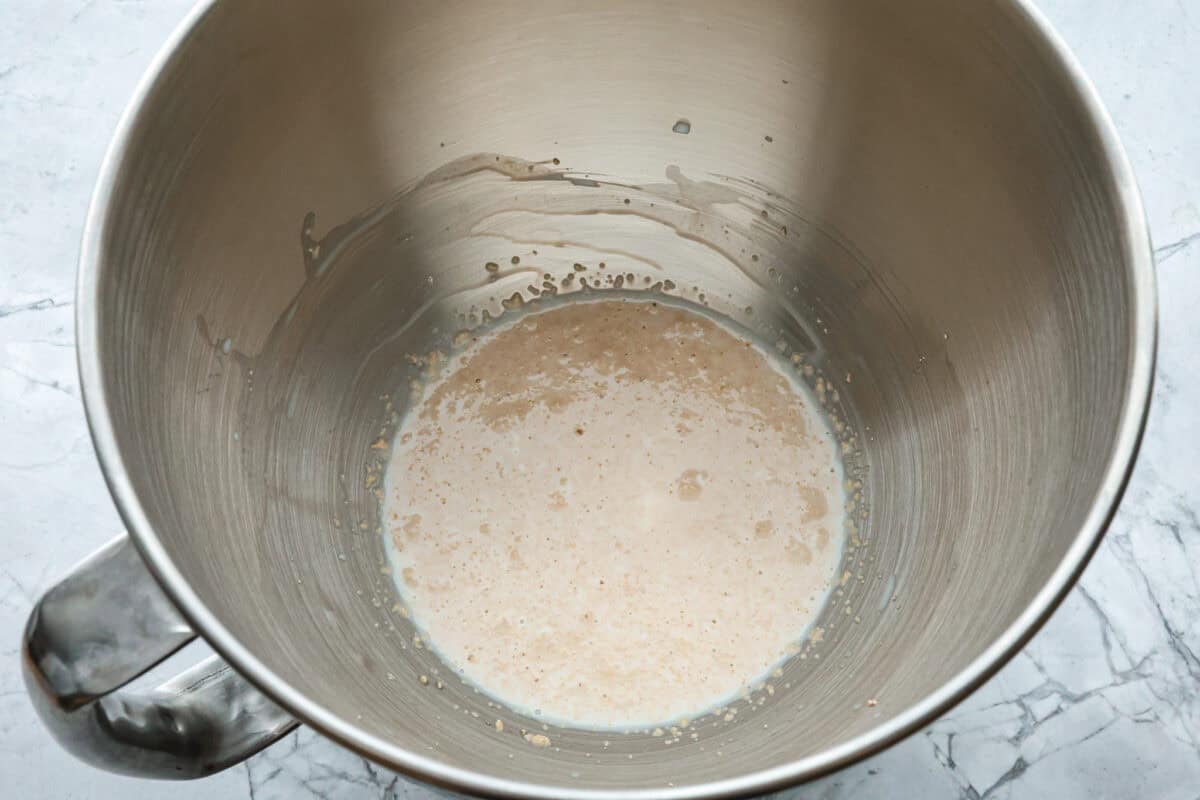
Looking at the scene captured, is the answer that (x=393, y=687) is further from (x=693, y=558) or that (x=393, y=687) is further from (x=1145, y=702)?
(x=1145, y=702)

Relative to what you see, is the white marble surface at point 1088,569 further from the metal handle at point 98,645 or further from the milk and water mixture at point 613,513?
the metal handle at point 98,645

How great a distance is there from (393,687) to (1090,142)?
603 millimetres

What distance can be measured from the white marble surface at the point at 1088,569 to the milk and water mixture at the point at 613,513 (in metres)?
0.14

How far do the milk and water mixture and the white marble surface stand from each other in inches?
5.5

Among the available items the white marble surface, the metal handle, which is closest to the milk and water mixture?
the white marble surface

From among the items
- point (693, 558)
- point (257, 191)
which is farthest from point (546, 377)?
point (257, 191)

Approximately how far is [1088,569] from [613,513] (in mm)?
421

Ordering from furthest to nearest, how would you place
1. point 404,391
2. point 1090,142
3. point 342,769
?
point 404,391 → point 342,769 → point 1090,142

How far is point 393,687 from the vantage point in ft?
2.92

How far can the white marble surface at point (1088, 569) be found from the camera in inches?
39.0

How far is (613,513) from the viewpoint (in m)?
1.06

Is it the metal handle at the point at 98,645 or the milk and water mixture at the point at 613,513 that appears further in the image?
the milk and water mixture at the point at 613,513

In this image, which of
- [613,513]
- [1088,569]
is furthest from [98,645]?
[1088,569]

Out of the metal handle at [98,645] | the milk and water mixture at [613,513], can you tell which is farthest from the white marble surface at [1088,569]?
the metal handle at [98,645]
